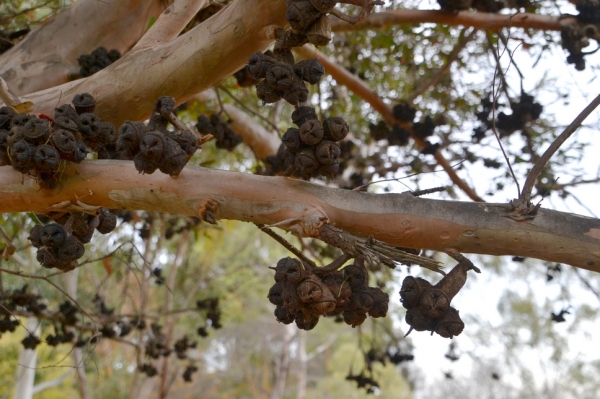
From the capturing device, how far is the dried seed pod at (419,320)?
1772 mm

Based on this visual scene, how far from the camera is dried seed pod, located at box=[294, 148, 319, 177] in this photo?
1.82 meters

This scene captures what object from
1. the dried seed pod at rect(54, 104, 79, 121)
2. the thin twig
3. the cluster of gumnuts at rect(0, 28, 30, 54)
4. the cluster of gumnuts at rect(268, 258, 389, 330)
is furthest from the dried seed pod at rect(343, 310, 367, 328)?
the cluster of gumnuts at rect(0, 28, 30, 54)

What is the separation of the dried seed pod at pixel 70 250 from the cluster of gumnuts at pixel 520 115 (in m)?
2.63

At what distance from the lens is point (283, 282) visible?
→ 1773 mm

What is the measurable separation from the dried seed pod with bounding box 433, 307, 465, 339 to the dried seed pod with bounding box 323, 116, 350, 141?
26.1 inches

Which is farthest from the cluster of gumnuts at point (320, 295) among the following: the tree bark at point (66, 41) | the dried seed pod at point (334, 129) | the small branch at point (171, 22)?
the tree bark at point (66, 41)

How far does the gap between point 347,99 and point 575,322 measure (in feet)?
48.0

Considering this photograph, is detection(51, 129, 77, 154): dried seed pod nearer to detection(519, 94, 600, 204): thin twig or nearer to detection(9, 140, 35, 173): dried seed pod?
detection(9, 140, 35, 173): dried seed pod

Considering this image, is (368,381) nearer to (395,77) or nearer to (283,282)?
(283,282)

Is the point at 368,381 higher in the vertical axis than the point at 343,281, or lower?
higher

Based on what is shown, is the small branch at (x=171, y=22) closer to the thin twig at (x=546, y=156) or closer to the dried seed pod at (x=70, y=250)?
the dried seed pod at (x=70, y=250)

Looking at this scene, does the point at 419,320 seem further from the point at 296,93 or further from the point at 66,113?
the point at 66,113

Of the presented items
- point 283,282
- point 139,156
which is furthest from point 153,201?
point 283,282

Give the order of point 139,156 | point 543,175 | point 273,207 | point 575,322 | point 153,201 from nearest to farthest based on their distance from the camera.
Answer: point 139,156 → point 273,207 → point 153,201 → point 543,175 → point 575,322
